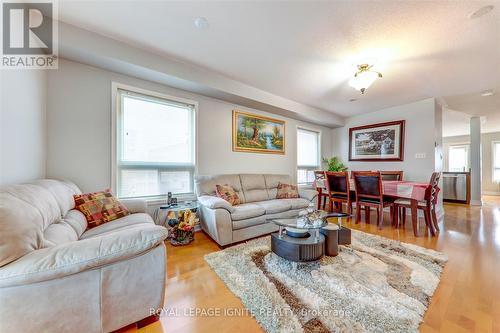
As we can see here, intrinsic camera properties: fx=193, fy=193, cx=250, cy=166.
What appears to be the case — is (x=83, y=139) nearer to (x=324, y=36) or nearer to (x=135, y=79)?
(x=135, y=79)

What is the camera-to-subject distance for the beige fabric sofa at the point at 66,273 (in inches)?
36.4

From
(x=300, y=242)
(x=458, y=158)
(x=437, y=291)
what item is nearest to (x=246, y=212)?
(x=300, y=242)

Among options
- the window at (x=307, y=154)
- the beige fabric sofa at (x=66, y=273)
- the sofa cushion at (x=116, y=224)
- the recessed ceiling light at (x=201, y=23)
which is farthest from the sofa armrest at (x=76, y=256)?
the window at (x=307, y=154)

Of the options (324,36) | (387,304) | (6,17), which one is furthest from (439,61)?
(6,17)

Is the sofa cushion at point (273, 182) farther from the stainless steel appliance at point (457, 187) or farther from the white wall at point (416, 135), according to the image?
the stainless steel appliance at point (457, 187)

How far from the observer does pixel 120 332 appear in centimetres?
123

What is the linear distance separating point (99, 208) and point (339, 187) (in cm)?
377

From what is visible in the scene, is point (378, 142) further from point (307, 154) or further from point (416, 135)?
point (307, 154)

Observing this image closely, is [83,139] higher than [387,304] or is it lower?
higher

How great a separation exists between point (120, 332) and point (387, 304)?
1.83 meters

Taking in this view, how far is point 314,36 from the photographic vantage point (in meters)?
2.11

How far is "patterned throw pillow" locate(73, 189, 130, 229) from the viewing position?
1.92m

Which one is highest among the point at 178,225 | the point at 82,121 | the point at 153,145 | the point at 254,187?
the point at 82,121
